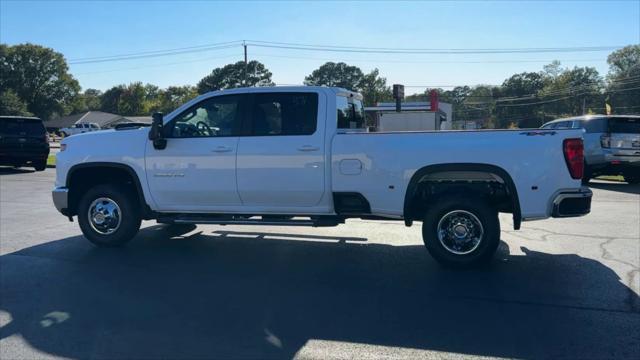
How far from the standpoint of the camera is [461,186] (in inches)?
243

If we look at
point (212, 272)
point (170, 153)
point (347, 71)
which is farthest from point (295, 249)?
point (347, 71)

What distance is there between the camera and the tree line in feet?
274

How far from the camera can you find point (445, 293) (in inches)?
206

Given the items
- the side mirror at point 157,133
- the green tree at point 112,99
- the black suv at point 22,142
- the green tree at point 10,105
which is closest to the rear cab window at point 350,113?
the side mirror at point 157,133

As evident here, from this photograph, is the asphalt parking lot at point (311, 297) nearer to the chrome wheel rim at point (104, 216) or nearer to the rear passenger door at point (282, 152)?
the chrome wheel rim at point (104, 216)

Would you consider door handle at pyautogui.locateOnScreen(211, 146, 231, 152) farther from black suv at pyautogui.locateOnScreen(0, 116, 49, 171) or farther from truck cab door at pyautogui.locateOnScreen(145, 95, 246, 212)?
black suv at pyautogui.locateOnScreen(0, 116, 49, 171)

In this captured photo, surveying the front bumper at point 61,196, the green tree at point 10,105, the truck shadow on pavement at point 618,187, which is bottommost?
the truck shadow on pavement at point 618,187

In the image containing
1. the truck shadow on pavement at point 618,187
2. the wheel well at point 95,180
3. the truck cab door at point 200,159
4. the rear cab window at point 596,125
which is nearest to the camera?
the truck cab door at point 200,159

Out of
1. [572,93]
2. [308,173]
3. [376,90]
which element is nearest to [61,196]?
[308,173]

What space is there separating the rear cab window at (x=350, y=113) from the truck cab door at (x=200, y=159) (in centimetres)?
126

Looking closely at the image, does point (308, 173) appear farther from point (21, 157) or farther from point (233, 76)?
point (233, 76)

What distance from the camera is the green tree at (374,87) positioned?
76.9m

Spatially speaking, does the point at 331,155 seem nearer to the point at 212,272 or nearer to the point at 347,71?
the point at 212,272

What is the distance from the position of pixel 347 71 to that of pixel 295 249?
82.5 metres
